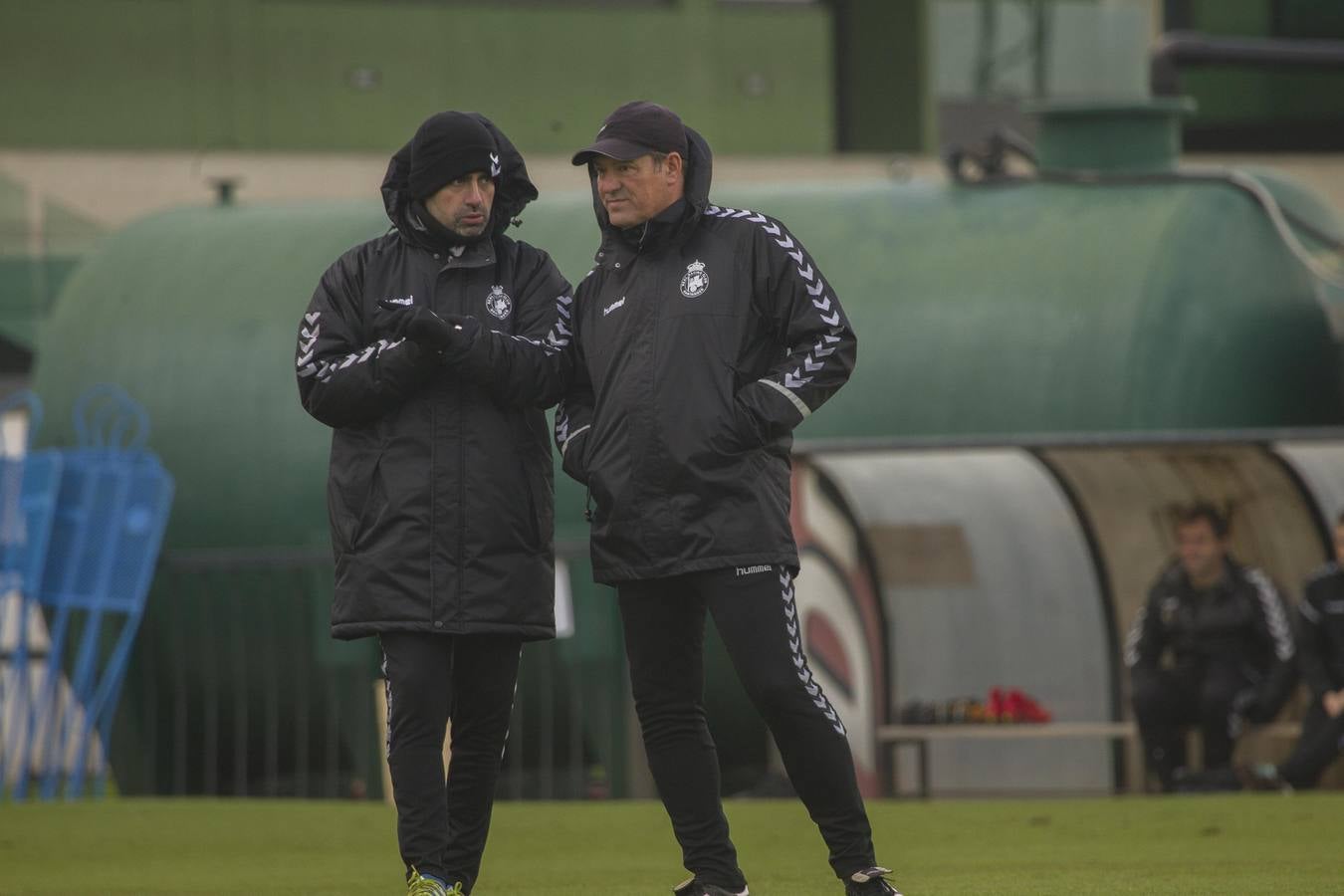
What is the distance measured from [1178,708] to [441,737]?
6645 millimetres

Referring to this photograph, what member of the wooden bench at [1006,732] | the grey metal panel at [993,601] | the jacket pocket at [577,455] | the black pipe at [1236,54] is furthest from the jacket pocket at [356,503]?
the black pipe at [1236,54]

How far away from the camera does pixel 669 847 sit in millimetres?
9086

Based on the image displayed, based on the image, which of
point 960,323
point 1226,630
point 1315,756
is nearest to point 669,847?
point 1315,756

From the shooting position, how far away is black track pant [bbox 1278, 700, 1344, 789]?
11.5m

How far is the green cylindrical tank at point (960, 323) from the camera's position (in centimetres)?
1227

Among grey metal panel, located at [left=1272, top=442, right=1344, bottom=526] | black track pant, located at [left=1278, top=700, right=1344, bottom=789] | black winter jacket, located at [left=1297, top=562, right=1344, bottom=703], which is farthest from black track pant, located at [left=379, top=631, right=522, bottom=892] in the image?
grey metal panel, located at [left=1272, top=442, right=1344, bottom=526]

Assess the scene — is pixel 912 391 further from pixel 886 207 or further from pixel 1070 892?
pixel 1070 892

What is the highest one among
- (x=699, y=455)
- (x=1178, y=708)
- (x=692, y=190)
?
(x=692, y=190)

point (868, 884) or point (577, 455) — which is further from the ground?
point (577, 455)

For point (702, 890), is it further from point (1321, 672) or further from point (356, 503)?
point (1321, 672)

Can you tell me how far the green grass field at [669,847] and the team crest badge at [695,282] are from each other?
1.77 m

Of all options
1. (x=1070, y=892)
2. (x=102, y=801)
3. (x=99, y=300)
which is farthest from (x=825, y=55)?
(x=1070, y=892)

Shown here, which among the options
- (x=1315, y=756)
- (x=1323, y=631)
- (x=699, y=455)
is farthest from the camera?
(x=1323, y=631)

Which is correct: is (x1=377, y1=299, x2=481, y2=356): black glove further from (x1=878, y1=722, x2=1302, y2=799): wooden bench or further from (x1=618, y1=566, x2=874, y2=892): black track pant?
(x1=878, y1=722, x2=1302, y2=799): wooden bench
